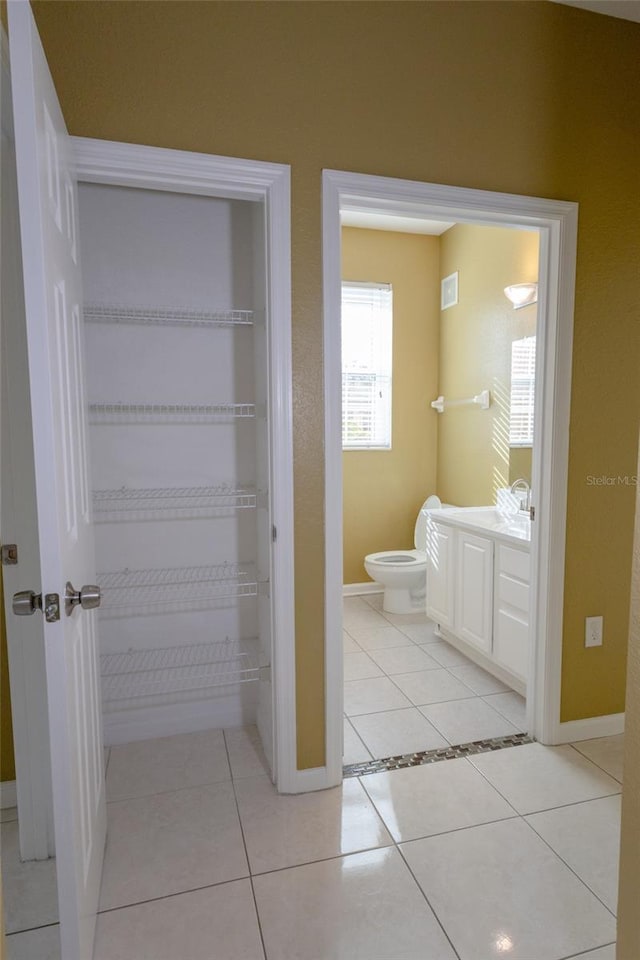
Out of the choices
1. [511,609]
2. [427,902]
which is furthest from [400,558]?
[427,902]

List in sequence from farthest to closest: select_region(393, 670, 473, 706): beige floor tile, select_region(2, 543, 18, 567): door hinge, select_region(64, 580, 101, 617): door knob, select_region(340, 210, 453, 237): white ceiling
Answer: select_region(340, 210, 453, 237): white ceiling
select_region(393, 670, 473, 706): beige floor tile
select_region(2, 543, 18, 567): door hinge
select_region(64, 580, 101, 617): door knob

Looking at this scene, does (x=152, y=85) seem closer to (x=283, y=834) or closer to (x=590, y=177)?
(x=590, y=177)

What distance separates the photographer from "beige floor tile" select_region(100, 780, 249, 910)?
4.99 ft

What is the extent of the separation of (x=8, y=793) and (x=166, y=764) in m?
0.54

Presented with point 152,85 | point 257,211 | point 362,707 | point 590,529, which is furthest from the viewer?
point 362,707

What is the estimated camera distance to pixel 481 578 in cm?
274

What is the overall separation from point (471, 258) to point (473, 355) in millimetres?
664

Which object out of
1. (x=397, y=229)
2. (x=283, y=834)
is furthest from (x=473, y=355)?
(x=283, y=834)

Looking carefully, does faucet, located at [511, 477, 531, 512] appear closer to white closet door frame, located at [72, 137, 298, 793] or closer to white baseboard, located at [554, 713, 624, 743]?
white baseboard, located at [554, 713, 624, 743]

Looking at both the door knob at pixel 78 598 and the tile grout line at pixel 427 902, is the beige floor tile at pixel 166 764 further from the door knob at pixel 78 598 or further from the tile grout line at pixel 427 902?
the door knob at pixel 78 598

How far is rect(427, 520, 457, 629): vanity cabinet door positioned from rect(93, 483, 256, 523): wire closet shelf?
1.26 metres

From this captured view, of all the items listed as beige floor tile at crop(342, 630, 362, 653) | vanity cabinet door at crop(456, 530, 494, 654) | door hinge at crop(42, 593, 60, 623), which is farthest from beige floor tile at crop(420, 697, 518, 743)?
door hinge at crop(42, 593, 60, 623)

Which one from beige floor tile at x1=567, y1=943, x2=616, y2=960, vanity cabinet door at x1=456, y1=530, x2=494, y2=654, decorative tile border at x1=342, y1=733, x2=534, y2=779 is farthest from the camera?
vanity cabinet door at x1=456, y1=530, x2=494, y2=654

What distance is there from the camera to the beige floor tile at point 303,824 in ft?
5.36
